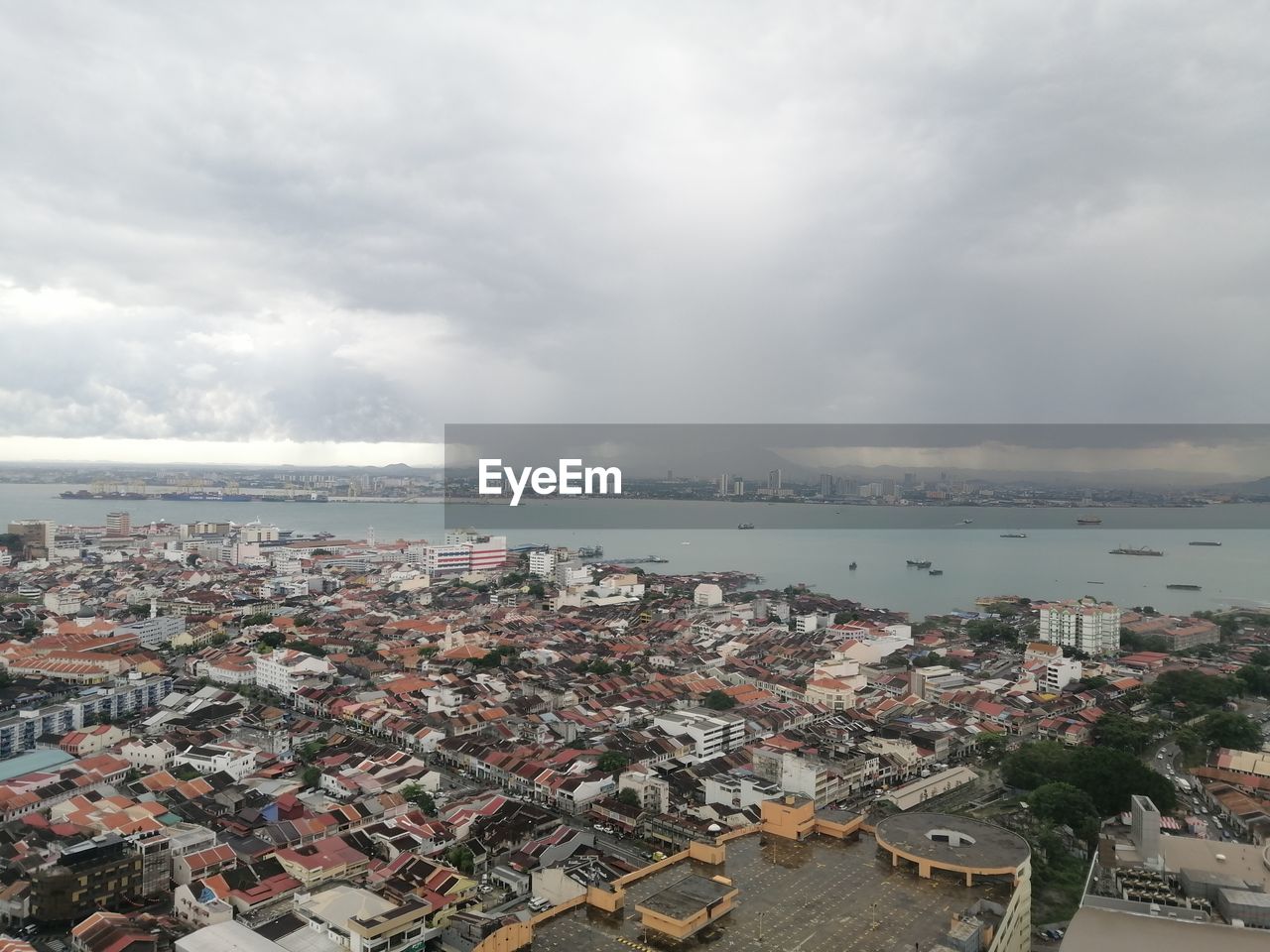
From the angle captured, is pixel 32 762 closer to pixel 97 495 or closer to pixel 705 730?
pixel 705 730

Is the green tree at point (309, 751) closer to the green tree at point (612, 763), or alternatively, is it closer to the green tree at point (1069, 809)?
the green tree at point (612, 763)

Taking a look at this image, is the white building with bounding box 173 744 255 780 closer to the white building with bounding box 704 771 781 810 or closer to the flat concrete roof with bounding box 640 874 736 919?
the white building with bounding box 704 771 781 810

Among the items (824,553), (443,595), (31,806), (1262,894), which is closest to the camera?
(1262,894)

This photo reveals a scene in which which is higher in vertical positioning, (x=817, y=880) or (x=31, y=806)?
(x=817, y=880)

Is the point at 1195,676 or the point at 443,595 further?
the point at 443,595

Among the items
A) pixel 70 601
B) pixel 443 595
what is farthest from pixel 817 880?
pixel 70 601

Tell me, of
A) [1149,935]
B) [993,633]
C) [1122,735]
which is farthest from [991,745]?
[993,633]

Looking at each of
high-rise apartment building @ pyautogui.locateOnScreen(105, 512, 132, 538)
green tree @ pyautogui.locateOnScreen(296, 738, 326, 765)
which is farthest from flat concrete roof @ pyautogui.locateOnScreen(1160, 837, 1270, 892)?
high-rise apartment building @ pyautogui.locateOnScreen(105, 512, 132, 538)

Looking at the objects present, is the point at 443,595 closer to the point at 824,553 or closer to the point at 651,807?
the point at 651,807
